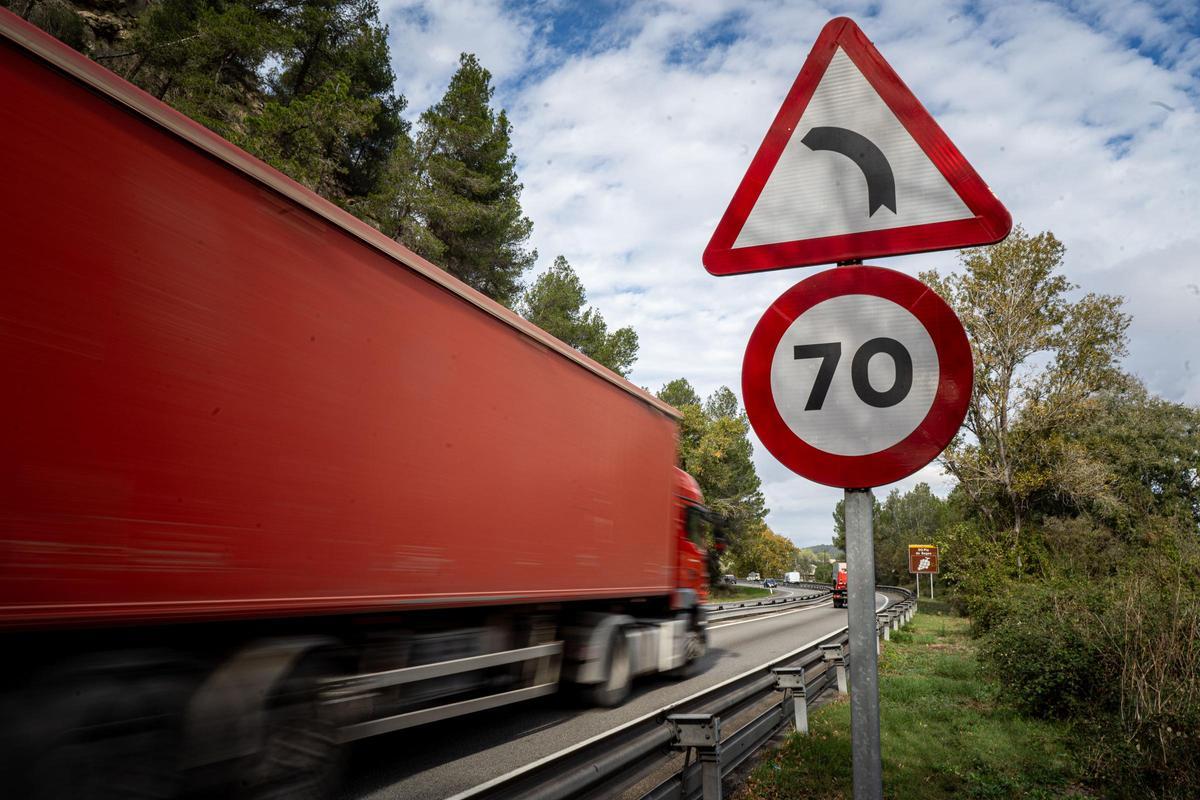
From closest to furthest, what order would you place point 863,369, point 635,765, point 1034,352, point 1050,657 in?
point 863,369 < point 635,765 < point 1050,657 < point 1034,352

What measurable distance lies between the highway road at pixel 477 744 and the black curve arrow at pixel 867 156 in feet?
16.5

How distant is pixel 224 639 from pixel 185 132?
8.80ft

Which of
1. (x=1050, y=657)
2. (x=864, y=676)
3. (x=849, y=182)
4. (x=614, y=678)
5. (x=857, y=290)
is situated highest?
(x=849, y=182)

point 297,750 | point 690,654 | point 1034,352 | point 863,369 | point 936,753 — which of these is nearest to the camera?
point 863,369

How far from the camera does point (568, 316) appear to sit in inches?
1463

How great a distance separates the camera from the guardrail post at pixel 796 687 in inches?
277

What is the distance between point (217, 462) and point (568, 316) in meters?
33.7

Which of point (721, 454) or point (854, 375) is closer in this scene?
point (854, 375)

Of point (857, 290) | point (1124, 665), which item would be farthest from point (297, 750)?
point (1124, 665)

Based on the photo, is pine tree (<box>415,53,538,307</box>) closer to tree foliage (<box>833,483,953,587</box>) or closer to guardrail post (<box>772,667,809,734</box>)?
guardrail post (<box>772,667,809,734</box>)

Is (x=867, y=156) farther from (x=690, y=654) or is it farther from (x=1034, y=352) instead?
(x=1034, y=352)

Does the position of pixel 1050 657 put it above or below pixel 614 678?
above

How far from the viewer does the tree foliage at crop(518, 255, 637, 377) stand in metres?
35.8

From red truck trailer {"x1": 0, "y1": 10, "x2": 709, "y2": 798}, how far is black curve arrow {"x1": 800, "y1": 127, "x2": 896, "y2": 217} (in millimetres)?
3060
